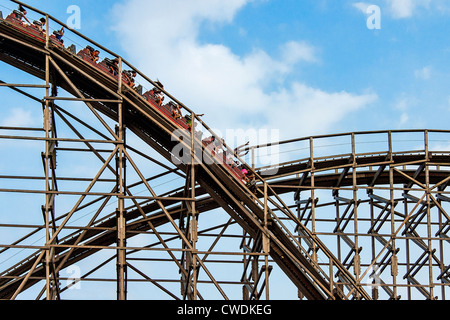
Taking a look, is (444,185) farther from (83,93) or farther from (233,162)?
(83,93)

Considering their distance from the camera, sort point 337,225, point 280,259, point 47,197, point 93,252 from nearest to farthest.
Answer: point 47,197 < point 280,259 < point 93,252 < point 337,225

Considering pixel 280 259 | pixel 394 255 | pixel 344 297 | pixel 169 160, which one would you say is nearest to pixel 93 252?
pixel 169 160

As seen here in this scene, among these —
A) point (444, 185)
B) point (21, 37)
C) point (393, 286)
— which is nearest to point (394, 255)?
point (393, 286)

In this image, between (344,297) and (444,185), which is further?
(444,185)

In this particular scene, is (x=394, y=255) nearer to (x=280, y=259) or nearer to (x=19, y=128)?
(x=280, y=259)

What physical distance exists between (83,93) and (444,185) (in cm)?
1356

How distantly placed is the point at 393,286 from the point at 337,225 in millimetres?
3249

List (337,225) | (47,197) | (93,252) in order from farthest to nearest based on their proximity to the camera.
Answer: (337,225) < (93,252) < (47,197)

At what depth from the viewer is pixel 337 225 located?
3152 centimetres

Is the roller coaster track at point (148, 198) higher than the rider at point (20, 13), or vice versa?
the rider at point (20, 13)

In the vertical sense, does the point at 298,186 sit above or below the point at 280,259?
above

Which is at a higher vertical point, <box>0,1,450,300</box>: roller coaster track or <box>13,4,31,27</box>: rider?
<box>13,4,31,27</box>: rider
